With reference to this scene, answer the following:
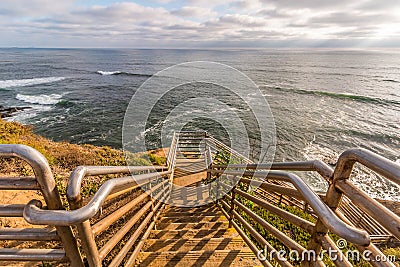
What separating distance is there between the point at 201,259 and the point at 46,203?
2039mm

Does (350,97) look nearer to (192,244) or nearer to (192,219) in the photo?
(192,219)

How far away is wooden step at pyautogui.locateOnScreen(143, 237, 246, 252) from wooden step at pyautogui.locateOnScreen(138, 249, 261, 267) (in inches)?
10.5

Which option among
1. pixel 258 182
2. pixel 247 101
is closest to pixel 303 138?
pixel 247 101

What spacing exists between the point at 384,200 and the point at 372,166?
14543 mm

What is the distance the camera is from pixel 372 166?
2.92 feet

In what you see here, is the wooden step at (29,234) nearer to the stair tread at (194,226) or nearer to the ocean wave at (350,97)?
the stair tread at (194,226)

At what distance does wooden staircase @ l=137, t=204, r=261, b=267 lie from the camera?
8.09 ft

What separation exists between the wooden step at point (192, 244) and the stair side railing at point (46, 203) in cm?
194

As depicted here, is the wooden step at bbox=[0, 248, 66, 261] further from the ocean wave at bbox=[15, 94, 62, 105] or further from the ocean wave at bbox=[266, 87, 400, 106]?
the ocean wave at bbox=[266, 87, 400, 106]

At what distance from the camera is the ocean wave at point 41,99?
89.0 ft

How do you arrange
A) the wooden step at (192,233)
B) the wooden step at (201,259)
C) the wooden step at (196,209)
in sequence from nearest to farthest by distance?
1. the wooden step at (201,259)
2. the wooden step at (192,233)
3. the wooden step at (196,209)

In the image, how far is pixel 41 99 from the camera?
2855 cm

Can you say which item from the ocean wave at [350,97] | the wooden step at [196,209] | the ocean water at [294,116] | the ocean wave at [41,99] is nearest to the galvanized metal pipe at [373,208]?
the wooden step at [196,209]

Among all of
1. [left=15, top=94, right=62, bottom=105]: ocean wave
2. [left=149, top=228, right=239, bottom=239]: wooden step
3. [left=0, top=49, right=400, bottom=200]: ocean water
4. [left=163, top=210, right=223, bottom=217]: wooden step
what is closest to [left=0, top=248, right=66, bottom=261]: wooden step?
[left=149, top=228, right=239, bottom=239]: wooden step
